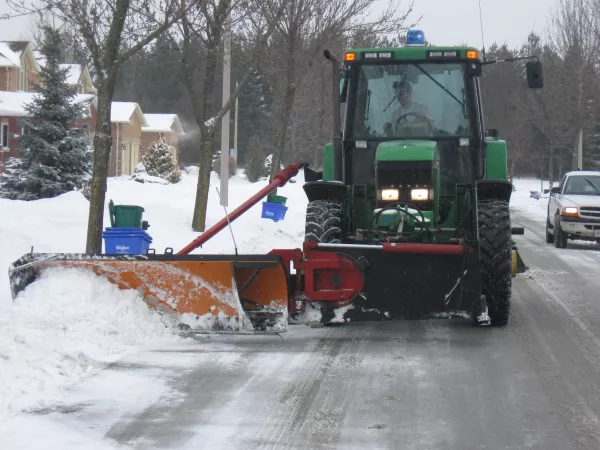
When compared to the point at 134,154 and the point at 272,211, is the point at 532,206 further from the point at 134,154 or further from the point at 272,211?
the point at 134,154

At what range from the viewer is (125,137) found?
54.7 m

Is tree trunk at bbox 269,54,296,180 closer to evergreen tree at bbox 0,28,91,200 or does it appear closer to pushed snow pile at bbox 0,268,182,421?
evergreen tree at bbox 0,28,91,200

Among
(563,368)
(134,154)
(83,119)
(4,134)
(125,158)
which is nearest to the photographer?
(563,368)

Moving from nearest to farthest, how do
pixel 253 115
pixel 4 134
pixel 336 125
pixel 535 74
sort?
pixel 336 125 → pixel 535 74 → pixel 4 134 → pixel 253 115

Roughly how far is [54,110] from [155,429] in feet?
77.6

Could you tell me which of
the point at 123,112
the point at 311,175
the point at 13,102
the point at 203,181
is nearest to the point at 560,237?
the point at 203,181

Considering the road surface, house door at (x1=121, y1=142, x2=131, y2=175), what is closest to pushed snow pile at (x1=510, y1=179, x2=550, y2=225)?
the road surface

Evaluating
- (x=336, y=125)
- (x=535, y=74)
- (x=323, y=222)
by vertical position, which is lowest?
(x=323, y=222)

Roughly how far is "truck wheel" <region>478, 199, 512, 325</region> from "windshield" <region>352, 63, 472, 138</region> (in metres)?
1.32

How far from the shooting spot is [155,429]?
5.20 meters

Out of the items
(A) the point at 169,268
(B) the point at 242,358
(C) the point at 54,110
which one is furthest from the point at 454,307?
(C) the point at 54,110

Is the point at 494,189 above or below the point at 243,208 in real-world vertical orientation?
above

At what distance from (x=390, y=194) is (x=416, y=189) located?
0.26 metres

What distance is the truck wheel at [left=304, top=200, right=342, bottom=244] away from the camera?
8.53m
